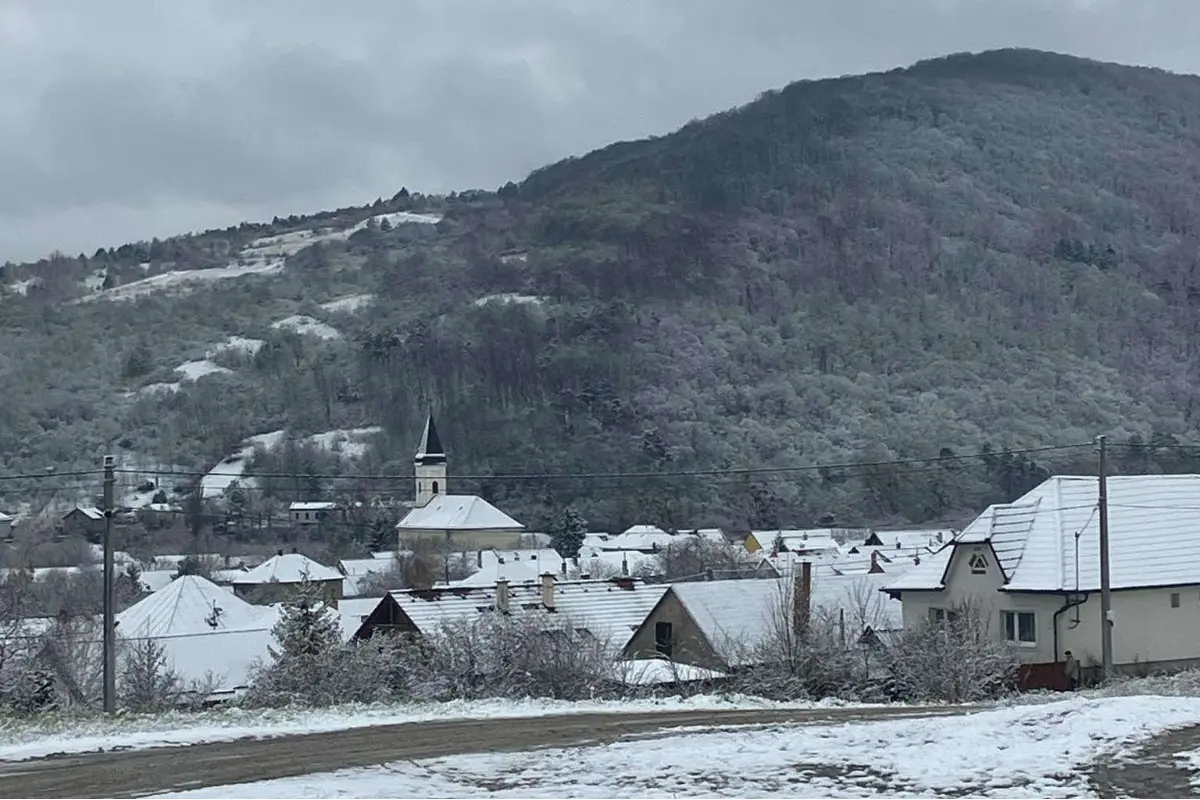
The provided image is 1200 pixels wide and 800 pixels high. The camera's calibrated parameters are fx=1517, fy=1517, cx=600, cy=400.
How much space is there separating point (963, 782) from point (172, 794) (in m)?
6.59

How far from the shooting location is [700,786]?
12.8 meters

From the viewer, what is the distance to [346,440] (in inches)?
6831

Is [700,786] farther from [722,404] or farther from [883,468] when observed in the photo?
[722,404]

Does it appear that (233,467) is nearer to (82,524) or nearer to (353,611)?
(82,524)

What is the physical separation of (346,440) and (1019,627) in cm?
14250

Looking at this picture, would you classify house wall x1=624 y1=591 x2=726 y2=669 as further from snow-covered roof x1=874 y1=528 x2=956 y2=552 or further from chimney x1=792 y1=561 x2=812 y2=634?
snow-covered roof x1=874 y1=528 x2=956 y2=552

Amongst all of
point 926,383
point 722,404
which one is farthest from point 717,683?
point 926,383

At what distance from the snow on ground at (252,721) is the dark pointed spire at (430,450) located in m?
123

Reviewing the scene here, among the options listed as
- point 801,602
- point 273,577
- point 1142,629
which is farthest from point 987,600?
point 273,577

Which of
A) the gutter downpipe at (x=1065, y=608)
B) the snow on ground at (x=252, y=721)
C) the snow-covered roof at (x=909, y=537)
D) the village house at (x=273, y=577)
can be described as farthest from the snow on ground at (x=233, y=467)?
the snow on ground at (x=252, y=721)

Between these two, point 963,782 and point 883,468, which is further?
point 883,468

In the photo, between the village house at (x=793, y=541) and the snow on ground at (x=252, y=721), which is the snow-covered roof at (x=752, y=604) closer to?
the snow on ground at (x=252, y=721)

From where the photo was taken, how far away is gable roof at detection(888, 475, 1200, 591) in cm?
3562

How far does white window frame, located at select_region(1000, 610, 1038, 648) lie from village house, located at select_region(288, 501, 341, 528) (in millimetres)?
94375
